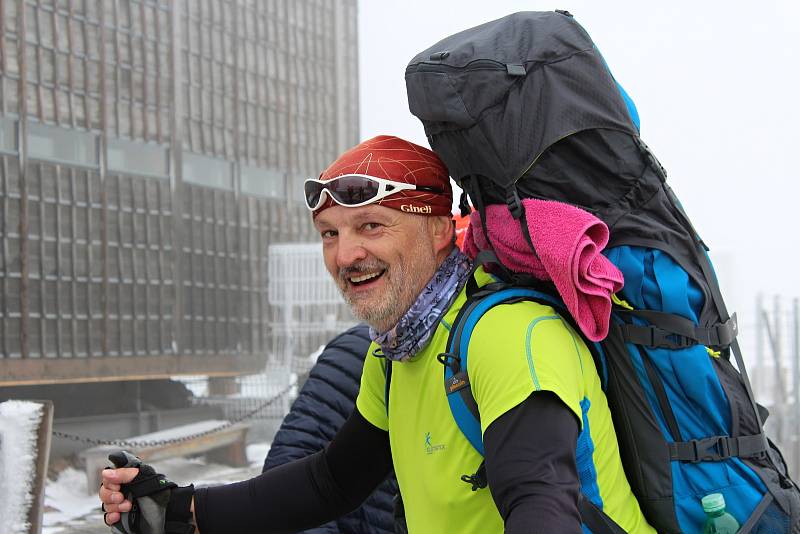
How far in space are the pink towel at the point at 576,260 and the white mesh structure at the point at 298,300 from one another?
9863 millimetres

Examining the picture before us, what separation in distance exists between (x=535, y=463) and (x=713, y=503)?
0.26 metres

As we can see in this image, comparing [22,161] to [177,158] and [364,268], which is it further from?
[364,268]

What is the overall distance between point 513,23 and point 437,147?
0.19 m

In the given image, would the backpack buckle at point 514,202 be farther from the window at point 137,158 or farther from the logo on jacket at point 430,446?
the window at point 137,158

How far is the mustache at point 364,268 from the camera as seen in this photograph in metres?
1.24

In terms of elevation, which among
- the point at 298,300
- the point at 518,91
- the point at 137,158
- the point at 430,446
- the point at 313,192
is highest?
→ the point at 137,158

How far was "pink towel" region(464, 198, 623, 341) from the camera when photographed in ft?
3.38

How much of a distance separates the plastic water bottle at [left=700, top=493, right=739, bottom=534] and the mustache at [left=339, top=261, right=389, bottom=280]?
494mm

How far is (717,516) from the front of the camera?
3.49 feet

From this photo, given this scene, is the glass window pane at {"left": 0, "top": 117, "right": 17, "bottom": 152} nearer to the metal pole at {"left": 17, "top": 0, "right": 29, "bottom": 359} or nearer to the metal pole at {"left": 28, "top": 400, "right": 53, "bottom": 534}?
the metal pole at {"left": 17, "top": 0, "right": 29, "bottom": 359}

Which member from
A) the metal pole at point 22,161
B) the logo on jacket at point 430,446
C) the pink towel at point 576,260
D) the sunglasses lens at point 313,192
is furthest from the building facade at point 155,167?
the pink towel at point 576,260

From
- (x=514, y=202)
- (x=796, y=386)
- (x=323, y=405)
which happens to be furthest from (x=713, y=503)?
(x=796, y=386)

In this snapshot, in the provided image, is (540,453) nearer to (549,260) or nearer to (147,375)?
(549,260)

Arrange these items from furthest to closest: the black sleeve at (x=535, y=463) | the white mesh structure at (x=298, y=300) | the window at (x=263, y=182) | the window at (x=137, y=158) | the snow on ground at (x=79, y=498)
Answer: the white mesh structure at (x=298, y=300) < the window at (x=263, y=182) < the window at (x=137, y=158) < the snow on ground at (x=79, y=498) < the black sleeve at (x=535, y=463)
